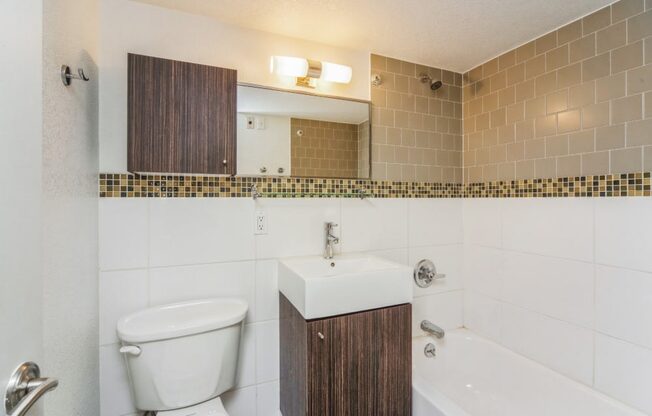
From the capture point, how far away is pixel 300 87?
1.68 metres

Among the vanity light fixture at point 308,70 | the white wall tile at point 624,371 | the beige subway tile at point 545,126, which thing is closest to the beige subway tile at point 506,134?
the beige subway tile at point 545,126

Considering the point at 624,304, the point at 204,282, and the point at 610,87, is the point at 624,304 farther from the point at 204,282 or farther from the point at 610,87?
the point at 204,282

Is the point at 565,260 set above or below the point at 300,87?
below

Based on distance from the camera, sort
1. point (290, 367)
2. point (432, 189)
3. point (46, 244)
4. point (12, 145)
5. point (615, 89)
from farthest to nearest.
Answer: point (432, 189)
point (290, 367)
point (615, 89)
point (46, 244)
point (12, 145)

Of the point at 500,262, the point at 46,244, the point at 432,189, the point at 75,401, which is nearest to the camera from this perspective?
the point at 46,244

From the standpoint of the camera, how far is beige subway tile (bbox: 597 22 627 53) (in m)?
1.32

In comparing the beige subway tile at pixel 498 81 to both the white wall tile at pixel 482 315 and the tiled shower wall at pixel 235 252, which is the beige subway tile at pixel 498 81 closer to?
the tiled shower wall at pixel 235 252

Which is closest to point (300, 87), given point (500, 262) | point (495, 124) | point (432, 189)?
point (432, 189)

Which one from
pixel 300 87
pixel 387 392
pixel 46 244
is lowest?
pixel 387 392

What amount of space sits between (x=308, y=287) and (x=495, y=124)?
Result: 1.57 meters

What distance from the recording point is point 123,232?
136cm

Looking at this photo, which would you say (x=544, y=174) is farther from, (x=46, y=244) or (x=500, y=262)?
(x=46, y=244)

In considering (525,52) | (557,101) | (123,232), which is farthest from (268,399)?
(525,52)

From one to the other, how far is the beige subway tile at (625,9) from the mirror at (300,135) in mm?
1165
